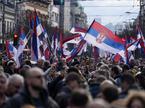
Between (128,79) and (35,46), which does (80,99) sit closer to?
(128,79)

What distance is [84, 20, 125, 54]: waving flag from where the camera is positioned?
738 inches

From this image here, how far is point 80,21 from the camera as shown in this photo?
643 ft

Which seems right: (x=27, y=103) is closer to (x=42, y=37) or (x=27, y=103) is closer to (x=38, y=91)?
(x=38, y=91)

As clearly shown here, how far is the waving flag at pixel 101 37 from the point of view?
18.8 meters

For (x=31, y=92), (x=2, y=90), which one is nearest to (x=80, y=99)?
(x=31, y=92)

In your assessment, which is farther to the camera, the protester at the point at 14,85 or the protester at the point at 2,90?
the protester at the point at 14,85

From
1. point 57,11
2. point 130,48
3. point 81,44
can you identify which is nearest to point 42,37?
point 81,44

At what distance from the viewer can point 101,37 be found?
61.6ft

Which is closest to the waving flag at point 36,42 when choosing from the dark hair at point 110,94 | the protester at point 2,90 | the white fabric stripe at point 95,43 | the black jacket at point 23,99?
the white fabric stripe at point 95,43

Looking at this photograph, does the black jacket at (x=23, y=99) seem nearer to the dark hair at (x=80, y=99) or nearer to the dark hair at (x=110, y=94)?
the dark hair at (x=110, y=94)

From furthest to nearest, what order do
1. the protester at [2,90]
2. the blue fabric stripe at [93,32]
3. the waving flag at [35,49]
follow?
the blue fabric stripe at [93,32] < the waving flag at [35,49] < the protester at [2,90]

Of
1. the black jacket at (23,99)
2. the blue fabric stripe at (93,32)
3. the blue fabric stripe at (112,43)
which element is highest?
the blue fabric stripe at (93,32)

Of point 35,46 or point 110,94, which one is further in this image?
point 35,46

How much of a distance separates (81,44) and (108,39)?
201 cm
